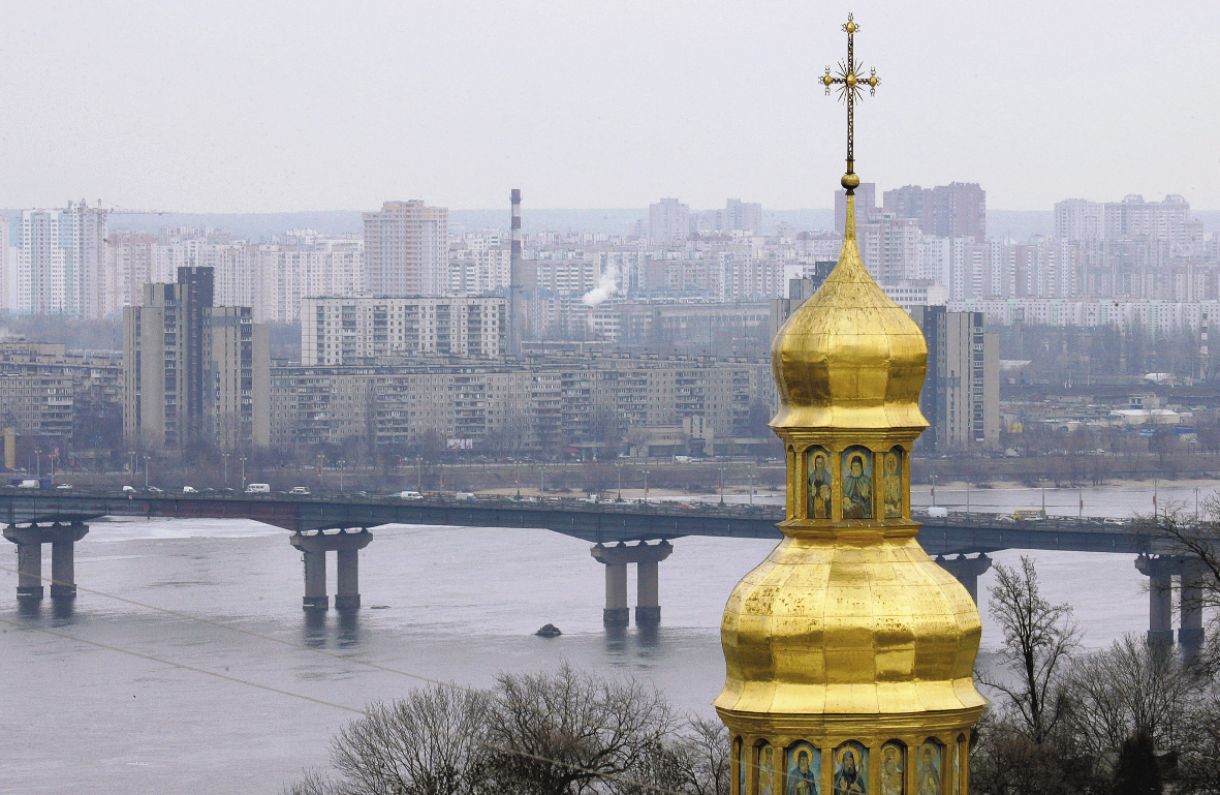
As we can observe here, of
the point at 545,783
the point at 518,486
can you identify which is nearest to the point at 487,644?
the point at 545,783

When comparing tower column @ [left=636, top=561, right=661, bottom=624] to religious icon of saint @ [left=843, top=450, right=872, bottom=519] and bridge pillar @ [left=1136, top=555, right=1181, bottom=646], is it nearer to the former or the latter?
bridge pillar @ [left=1136, top=555, right=1181, bottom=646]

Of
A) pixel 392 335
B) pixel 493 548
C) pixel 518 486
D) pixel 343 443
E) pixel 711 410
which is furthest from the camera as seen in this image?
pixel 392 335

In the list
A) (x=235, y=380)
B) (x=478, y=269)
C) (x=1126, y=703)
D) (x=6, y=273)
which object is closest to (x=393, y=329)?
(x=235, y=380)

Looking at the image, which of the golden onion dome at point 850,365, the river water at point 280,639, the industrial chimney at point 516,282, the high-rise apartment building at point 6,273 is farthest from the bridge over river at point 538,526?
the high-rise apartment building at point 6,273

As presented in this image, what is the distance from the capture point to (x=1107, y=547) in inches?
1596

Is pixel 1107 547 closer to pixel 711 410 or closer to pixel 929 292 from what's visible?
pixel 711 410

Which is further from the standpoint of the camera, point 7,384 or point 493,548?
point 7,384

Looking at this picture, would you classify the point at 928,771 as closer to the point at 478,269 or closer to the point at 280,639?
the point at 280,639

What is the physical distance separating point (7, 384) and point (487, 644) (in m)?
47.1

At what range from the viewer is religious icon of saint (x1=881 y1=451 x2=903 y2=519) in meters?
7.03

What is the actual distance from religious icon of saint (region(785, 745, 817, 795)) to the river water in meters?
15.3

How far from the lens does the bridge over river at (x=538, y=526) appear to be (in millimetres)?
39719

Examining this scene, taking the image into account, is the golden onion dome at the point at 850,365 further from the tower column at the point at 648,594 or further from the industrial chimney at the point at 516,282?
the industrial chimney at the point at 516,282

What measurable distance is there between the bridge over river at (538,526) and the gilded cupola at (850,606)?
2665 centimetres
